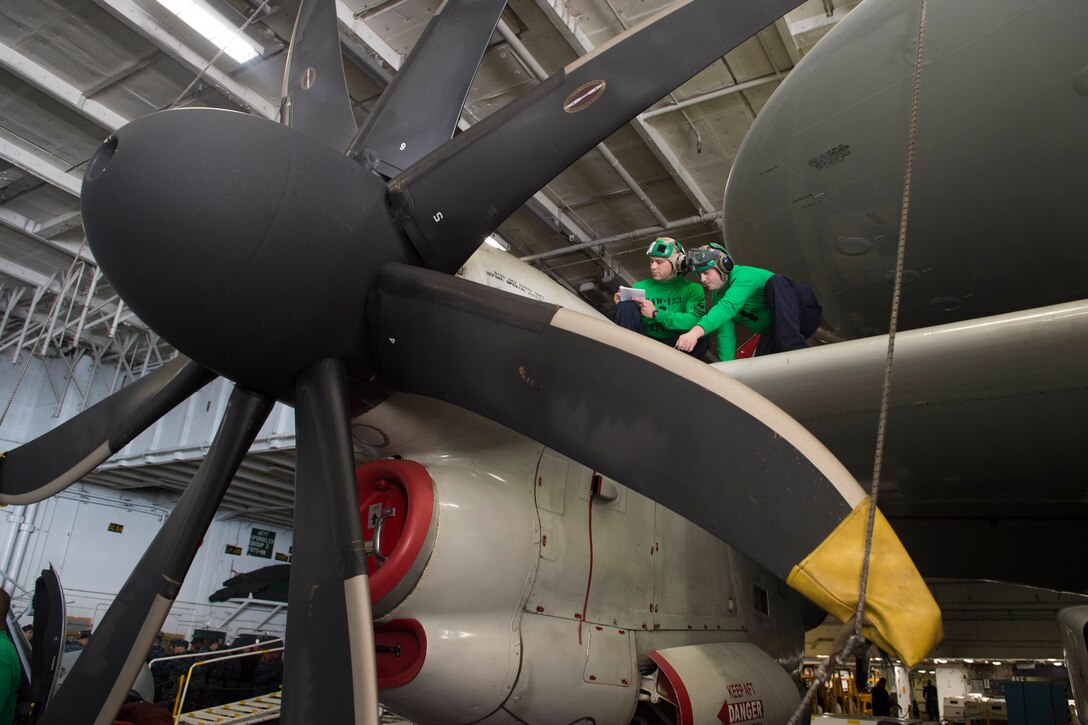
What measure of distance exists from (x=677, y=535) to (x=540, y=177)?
228cm

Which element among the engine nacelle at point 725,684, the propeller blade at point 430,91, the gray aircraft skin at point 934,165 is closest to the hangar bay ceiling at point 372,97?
the gray aircraft skin at point 934,165

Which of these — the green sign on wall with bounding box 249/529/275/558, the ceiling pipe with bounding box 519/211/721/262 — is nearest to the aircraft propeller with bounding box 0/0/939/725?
the ceiling pipe with bounding box 519/211/721/262

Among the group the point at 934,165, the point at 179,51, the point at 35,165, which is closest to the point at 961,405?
the point at 934,165

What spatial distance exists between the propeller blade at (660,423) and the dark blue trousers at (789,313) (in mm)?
1837

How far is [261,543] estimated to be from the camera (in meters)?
21.3

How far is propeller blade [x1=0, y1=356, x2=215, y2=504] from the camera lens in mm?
3455

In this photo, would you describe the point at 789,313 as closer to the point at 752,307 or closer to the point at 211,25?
the point at 752,307

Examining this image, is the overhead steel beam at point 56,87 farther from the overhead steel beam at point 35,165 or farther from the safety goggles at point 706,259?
the safety goggles at point 706,259

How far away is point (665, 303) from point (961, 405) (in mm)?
1987

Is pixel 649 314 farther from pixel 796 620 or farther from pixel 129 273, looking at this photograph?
pixel 129 273

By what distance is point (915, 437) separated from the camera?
12.4 ft

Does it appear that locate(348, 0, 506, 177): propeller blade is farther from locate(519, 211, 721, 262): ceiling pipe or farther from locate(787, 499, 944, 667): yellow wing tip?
locate(519, 211, 721, 262): ceiling pipe

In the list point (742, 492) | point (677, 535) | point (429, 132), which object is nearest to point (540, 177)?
point (429, 132)

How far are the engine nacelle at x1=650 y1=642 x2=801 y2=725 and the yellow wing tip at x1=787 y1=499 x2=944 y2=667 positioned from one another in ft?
5.53
